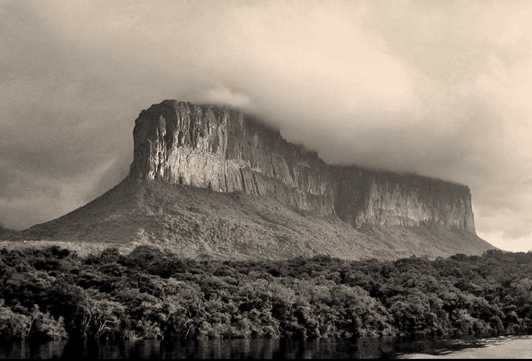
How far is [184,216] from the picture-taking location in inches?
7849

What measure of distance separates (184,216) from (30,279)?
118m

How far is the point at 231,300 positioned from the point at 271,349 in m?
20.2

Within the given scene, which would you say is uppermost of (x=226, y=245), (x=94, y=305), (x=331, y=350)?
(x=226, y=245)

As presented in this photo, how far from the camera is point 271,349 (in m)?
67.8

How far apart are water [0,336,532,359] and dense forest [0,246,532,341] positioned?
6069 mm

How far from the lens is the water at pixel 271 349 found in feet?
195

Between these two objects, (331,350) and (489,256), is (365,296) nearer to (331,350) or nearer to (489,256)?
(331,350)

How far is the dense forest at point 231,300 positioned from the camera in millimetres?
77062

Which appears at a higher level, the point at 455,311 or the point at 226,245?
the point at 226,245

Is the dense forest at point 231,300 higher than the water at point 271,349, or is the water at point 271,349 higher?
the dense forest at point 231,300

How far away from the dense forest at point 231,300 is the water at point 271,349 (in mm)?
6069

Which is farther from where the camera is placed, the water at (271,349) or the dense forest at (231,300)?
the dense forest at (231,300)

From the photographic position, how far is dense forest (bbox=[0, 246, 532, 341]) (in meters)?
77.1

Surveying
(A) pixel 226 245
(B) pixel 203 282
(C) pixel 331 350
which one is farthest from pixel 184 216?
(C) pixel 331 350
